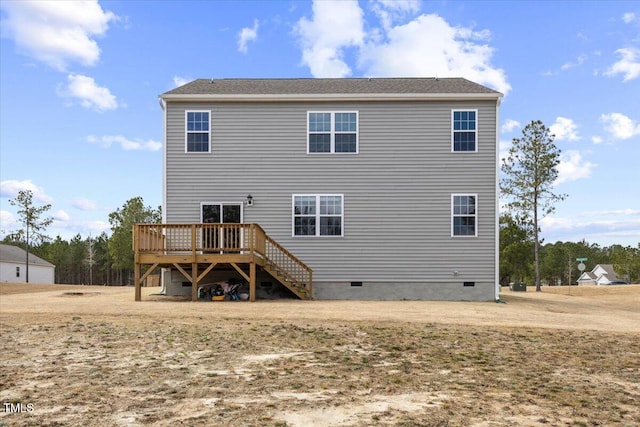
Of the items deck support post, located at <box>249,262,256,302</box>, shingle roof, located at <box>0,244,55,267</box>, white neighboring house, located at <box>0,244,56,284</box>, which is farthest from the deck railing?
shingle roof, located at <box>0,244,55,267</box>

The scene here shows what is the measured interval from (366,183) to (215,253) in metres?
5.56

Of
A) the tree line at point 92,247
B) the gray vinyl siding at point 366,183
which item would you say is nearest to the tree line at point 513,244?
the tree line at point 92,247

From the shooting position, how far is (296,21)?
1798 centimetres

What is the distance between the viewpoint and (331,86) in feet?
64.2

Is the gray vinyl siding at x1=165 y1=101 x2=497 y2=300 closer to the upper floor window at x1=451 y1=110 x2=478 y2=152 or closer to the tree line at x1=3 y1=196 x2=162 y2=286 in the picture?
the upper floor window at x1=451 y1=110 x2=478 y2=152

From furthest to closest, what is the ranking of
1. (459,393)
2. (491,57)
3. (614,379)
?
1. (491,57)
2. (614,379)
3. (459,393)

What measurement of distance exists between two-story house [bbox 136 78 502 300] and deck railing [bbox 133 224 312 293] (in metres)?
0.21

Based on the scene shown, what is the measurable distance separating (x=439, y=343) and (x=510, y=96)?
13309 millimetres

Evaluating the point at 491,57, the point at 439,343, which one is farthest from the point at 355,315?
the point at 491,57

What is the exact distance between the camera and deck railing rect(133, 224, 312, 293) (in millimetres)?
16156

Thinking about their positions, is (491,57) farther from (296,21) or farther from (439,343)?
(439,343)

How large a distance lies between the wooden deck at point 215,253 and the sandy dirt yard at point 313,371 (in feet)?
13.3

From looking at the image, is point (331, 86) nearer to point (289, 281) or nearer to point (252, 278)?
point (289, 281)

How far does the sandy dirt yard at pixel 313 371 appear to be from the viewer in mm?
5113
